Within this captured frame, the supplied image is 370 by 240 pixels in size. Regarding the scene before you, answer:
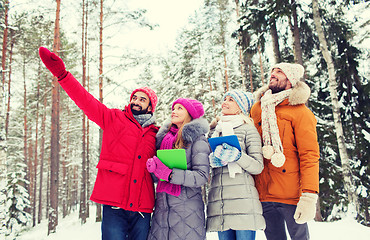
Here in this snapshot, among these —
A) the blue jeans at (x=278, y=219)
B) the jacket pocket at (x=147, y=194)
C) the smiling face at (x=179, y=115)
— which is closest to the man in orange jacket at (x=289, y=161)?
the blue jeans at (x=278, y=219)

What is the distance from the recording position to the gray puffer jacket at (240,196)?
2393 mm

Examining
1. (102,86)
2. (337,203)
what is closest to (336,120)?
(337,203)

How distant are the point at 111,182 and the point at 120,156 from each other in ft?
0.98

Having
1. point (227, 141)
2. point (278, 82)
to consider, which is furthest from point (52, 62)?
point (278, 82)

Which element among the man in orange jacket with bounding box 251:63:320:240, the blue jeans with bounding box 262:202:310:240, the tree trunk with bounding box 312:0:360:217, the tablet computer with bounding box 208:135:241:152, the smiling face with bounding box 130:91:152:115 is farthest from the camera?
the tree trunk with bounding box 312:0:360:217

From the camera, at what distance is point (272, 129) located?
2699mm

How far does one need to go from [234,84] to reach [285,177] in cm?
1783

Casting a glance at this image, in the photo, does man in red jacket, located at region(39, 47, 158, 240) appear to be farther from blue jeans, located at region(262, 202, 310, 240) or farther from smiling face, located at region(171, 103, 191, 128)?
blue jeans, located at region(262, 202, 310, 240)

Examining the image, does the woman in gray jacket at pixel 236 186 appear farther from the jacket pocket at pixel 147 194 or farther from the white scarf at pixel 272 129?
the jacket pocket at pixel 147 194

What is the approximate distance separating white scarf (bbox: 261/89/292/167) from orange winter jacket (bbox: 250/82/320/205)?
0.35 ft

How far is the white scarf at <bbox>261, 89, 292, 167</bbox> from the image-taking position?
2.51 meters

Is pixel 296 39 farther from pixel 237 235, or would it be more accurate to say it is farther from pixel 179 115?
pixel 237 235

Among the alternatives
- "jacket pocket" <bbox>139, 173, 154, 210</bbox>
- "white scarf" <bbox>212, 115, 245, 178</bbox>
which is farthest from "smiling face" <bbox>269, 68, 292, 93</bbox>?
"jacket pocket" <bbox>139, 173, 154, 210</bbox>

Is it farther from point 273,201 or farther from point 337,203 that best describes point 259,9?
Answer: point 337,203
